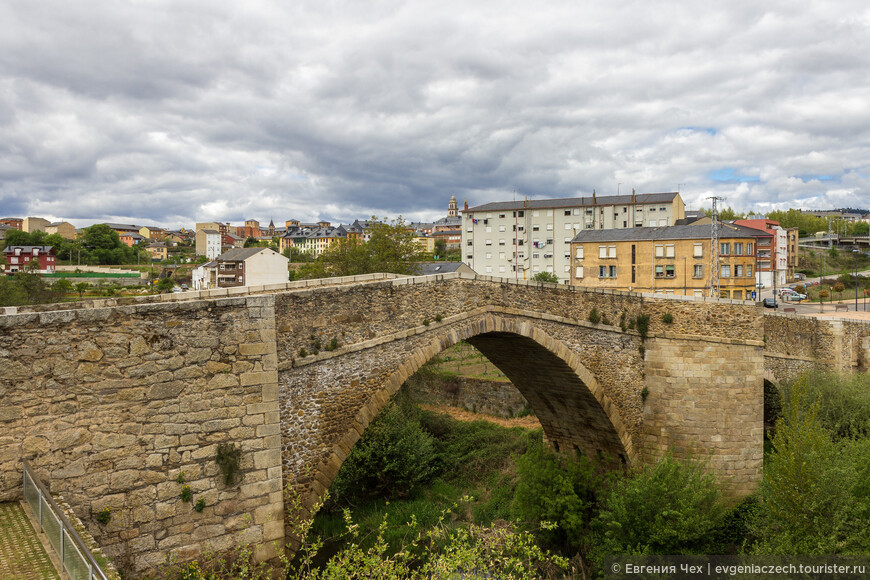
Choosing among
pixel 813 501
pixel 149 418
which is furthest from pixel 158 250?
pixel 813 501

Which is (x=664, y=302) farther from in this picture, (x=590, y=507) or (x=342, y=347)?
(x=342, y=347)

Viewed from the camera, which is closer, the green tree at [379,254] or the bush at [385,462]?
the bush at [385,462]

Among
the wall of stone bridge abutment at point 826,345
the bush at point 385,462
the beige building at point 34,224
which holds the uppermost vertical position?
the beige building at point 34,224

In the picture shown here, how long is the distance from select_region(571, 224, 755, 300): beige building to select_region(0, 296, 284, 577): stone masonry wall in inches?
1375

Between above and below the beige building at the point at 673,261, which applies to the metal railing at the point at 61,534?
below

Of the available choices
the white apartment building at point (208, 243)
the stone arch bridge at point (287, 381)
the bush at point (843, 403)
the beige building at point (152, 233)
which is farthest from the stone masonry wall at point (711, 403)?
the beige building at point (152, 233)

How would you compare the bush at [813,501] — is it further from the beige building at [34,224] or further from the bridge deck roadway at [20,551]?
the beige building at [34,224]

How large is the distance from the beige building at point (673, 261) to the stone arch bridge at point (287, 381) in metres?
24.2

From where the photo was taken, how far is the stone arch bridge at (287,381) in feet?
24.3

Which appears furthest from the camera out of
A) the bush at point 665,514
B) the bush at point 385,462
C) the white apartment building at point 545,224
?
the white apartment building at point 545,224

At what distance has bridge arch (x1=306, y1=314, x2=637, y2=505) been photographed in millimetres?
12461

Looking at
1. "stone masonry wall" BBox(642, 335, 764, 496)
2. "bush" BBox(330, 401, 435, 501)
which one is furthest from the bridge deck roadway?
"stone masonry wall" BBox(642, 335, 764, 496)

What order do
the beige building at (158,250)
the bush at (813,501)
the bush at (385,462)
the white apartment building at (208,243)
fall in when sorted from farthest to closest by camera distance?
the white apartment building at (208,243), the beige building at (158,250), the bush at (385,462), the bush at (813,501)

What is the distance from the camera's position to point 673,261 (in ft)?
140
